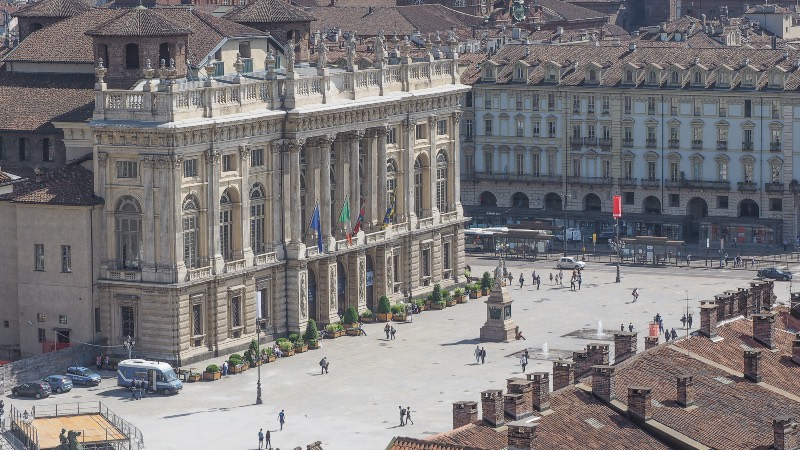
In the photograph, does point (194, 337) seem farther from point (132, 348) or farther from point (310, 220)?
point (310, 220)

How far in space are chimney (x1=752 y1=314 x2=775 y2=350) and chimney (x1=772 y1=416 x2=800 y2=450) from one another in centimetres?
2215

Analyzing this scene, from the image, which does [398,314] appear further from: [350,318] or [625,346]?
[625,346]

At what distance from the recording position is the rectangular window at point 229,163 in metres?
175

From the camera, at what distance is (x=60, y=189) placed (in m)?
172

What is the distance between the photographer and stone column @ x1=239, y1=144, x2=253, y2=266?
176500 mm

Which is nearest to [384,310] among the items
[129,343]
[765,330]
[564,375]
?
[129,343]

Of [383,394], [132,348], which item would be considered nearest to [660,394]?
[383,394]

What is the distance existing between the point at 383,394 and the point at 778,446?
2654 inches

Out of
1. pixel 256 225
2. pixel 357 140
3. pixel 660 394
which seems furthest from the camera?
pixel 357 140

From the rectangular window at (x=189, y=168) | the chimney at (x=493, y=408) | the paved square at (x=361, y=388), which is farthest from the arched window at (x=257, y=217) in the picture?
the chimney at (x=493, y=408)

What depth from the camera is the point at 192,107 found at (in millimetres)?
170375

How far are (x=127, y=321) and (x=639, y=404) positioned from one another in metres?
75.2

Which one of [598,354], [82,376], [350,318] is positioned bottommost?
[82,376]

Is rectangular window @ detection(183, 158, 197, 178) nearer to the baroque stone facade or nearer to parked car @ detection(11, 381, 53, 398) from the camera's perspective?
the baroque stone facade
